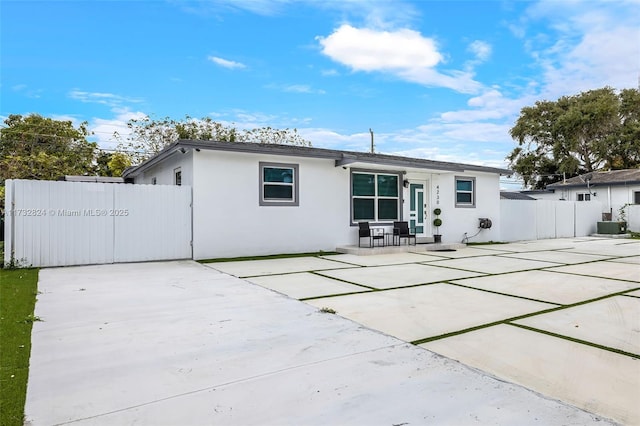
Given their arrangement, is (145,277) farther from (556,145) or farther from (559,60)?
(556,145)

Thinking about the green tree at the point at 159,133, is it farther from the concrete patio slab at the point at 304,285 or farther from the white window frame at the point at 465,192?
the concrete patio slab at the point at 304,285

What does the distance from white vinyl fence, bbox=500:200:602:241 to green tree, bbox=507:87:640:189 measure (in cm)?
1281

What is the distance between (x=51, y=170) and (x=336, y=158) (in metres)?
18.4

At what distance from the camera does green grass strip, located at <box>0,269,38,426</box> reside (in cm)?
251

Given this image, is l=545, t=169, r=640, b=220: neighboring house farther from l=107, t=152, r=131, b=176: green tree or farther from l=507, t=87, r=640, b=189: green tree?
l=107, t=152, r=131, b=176: green tree

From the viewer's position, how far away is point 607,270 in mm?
8625

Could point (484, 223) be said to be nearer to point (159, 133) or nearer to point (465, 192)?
point (465, 192)

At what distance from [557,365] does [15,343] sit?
15.6 ft

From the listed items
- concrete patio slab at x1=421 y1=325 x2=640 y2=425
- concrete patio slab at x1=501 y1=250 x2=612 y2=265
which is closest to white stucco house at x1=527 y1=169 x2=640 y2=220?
concrete patio slab at x1=501 y1=250 x2=612 y2=265

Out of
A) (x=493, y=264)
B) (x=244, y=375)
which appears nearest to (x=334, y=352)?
(x=244, y=375)

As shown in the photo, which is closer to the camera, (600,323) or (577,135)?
(600,323)

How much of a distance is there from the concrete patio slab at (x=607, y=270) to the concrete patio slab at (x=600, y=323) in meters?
2.68

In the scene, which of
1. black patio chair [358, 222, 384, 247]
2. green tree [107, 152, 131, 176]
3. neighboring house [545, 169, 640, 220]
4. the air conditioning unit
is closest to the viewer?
black patio chair [358, 222, 384, 247]

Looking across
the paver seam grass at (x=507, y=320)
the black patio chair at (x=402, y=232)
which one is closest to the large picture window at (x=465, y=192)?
the black patio chair at (x=402, y=232)
